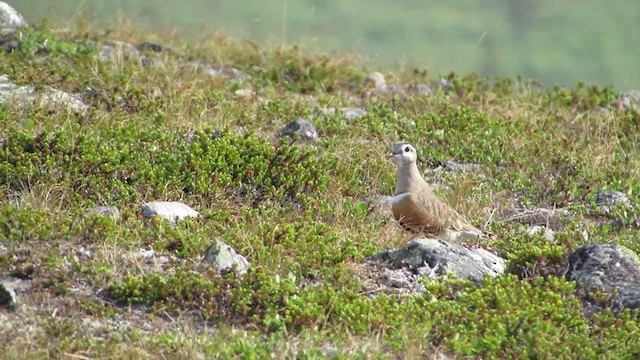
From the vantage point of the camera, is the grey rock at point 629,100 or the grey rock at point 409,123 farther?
the grey rock at point 629,100

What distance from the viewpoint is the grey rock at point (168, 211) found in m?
8.45

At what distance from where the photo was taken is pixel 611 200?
1030cm

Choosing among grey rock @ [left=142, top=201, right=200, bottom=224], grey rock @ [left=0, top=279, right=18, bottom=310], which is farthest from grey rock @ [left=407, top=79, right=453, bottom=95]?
grey rock @ [left=0, top=279, right=18, bottom=310]

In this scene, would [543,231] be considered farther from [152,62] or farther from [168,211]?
[152,62]

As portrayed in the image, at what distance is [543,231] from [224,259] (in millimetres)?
2839

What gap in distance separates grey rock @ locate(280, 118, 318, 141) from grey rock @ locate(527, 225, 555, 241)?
8.54 feet

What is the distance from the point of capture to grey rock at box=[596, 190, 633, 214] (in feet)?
33.1

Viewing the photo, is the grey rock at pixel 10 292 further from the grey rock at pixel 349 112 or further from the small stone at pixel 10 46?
the small stone at pixel 10 46

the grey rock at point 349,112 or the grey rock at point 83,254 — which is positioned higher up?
the grey rock at point 83,254

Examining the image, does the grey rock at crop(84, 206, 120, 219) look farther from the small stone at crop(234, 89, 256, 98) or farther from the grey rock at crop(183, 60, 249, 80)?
the grey rock at crop(183, 60, 249, 80)

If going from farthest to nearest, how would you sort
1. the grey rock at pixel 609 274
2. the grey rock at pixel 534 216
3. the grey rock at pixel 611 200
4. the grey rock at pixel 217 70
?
the grey rock at pixel 217 70 → the grey rock at pixel 611 200 → the grey rock at pixel 534 216 → the grey rock at pixel 609 274

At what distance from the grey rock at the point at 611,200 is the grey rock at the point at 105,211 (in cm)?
428

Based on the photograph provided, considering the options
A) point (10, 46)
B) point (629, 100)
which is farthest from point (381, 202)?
point (629, 100)

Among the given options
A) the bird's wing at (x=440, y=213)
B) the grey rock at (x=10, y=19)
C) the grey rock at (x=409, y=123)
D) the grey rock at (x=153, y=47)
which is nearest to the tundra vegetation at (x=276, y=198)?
the grey rock at (x=409, y=123)
